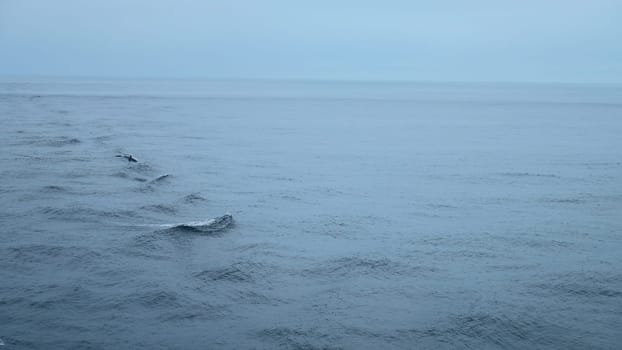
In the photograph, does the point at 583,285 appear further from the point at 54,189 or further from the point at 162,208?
the point at 54,189

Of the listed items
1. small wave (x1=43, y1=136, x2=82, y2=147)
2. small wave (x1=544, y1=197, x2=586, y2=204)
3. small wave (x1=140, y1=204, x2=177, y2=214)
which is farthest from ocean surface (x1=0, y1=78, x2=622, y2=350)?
small wave (x1=43, y1=136, x2=82, y2=147)

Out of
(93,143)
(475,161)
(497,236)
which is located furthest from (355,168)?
(93,143)

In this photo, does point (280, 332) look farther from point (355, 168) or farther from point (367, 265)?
point (355, 168)

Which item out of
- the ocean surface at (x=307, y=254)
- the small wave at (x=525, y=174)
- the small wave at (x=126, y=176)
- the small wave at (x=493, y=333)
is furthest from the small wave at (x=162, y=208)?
the small wave at (x=525, y=174)

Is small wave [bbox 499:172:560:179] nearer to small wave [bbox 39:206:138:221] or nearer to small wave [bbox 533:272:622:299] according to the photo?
small wave [bbox 533:272:622:299]

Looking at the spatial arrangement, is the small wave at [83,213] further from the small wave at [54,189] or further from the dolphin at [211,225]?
the small wave at [54,189]

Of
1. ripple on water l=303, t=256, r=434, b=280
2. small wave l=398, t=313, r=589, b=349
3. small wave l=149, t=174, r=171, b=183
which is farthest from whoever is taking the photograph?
small wave l=149, t=174, r=171, b=183

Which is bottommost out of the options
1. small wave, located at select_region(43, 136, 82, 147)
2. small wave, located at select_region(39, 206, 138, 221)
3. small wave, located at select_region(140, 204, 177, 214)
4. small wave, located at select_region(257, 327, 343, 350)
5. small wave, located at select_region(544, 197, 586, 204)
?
small wave, located at select_region(257, 327, 343, 350)

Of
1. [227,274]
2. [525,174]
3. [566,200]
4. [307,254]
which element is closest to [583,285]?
[307,254]

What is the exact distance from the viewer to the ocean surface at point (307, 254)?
15.9 meters

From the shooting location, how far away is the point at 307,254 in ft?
74.4

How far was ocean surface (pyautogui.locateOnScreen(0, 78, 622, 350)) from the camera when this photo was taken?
15938mm

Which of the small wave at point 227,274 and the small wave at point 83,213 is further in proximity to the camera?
the small wave at point 83,213

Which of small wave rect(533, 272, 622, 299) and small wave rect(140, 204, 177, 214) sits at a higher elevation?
small wave rect(533, 272, 622, 299)
